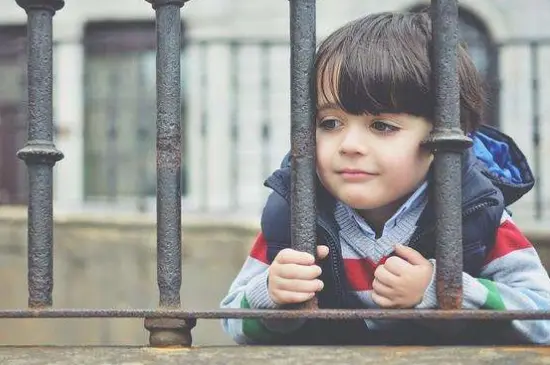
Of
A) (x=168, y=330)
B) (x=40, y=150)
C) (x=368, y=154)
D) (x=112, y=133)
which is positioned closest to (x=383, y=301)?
(x=368, y=154)

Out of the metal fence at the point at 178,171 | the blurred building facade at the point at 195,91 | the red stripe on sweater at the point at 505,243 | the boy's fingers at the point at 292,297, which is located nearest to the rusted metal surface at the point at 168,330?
the metal fence at the point at 178,171

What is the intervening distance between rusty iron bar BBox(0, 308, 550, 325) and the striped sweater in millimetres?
129

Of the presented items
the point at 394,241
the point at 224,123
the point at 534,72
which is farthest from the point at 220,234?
the point at 394,241

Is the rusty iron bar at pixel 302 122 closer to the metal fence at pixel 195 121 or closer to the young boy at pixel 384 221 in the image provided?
the young boy at pixel 384 221

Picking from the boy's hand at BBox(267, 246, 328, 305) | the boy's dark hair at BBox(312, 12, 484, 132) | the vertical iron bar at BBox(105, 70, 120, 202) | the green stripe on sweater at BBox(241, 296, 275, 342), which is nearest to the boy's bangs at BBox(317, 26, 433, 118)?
the boy's dark hair at BBox(312, 12, 484, 132)

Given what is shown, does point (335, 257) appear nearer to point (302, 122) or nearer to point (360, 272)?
point (360, 272)

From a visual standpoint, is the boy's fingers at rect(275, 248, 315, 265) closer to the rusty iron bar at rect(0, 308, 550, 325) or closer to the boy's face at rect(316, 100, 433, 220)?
the rusty iron bar at rect(0, 308, 550, 325)

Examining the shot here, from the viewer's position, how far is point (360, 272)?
1.87 meters

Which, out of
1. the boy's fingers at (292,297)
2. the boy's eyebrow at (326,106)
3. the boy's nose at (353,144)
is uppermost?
the boy's eyebrow at (326,106)

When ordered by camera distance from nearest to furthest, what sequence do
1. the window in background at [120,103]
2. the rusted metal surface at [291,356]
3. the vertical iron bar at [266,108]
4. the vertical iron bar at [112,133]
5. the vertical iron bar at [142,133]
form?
the rusted metal surface at [291,356]
the vertical iron bar at [112,133]
the vertical iron bar at [266,108]
the vertical iron bar at [142,133]
the window in background at [120,103]

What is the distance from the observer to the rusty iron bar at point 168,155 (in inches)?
61.6

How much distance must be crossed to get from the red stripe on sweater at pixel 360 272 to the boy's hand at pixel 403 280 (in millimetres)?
213

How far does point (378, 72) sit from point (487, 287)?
446mm

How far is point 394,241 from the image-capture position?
6.06ft
